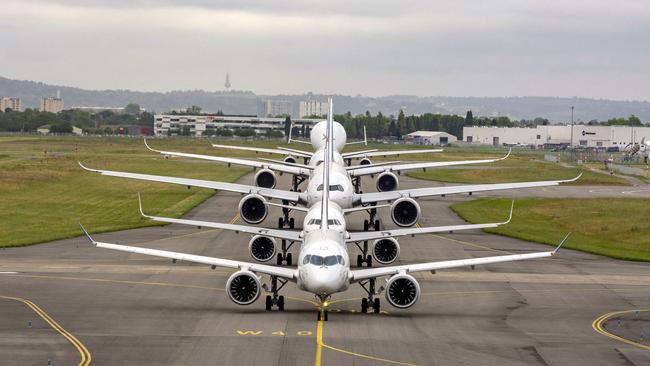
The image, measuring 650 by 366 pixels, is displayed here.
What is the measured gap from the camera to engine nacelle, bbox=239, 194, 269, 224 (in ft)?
250

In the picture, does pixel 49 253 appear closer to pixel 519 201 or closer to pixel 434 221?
pixel 434 221

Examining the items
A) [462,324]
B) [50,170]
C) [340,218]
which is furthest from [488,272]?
[50,170]

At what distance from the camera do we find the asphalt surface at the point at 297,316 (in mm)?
38312

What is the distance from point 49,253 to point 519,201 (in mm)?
58731

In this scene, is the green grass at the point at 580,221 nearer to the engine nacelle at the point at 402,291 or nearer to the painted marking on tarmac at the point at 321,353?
→ the engine nacelle at the point at 402,291

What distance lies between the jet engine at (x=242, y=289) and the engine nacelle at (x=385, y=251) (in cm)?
1763

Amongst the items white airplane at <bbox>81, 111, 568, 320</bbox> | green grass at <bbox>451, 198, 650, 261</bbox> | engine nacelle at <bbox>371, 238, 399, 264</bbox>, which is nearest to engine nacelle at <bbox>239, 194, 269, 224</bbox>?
engine nacelle at <bbox>371, 238, 399, 264</bbox>

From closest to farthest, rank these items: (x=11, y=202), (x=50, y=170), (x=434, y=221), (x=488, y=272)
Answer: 1. (x=488, y=272)
2. (x=434, y=221)
3. (x=11, y=202)
4. (x=50, y=170)

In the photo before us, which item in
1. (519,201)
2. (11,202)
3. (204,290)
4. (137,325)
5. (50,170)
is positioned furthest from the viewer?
(50,170)

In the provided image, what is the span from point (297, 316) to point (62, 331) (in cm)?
942

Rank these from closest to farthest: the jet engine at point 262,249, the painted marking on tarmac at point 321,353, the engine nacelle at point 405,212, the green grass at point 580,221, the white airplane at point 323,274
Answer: the painted marking on tarmac at point 321,353, the white airplane at point 323,274, the jet engine at point 262,249, the engine nacelle at point 405,212, the green grass at point 580,221

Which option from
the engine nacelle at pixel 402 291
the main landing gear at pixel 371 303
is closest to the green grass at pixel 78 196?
the main landing gear at pixel 371 303

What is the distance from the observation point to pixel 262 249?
61.3 meters

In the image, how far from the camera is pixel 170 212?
92.9m
